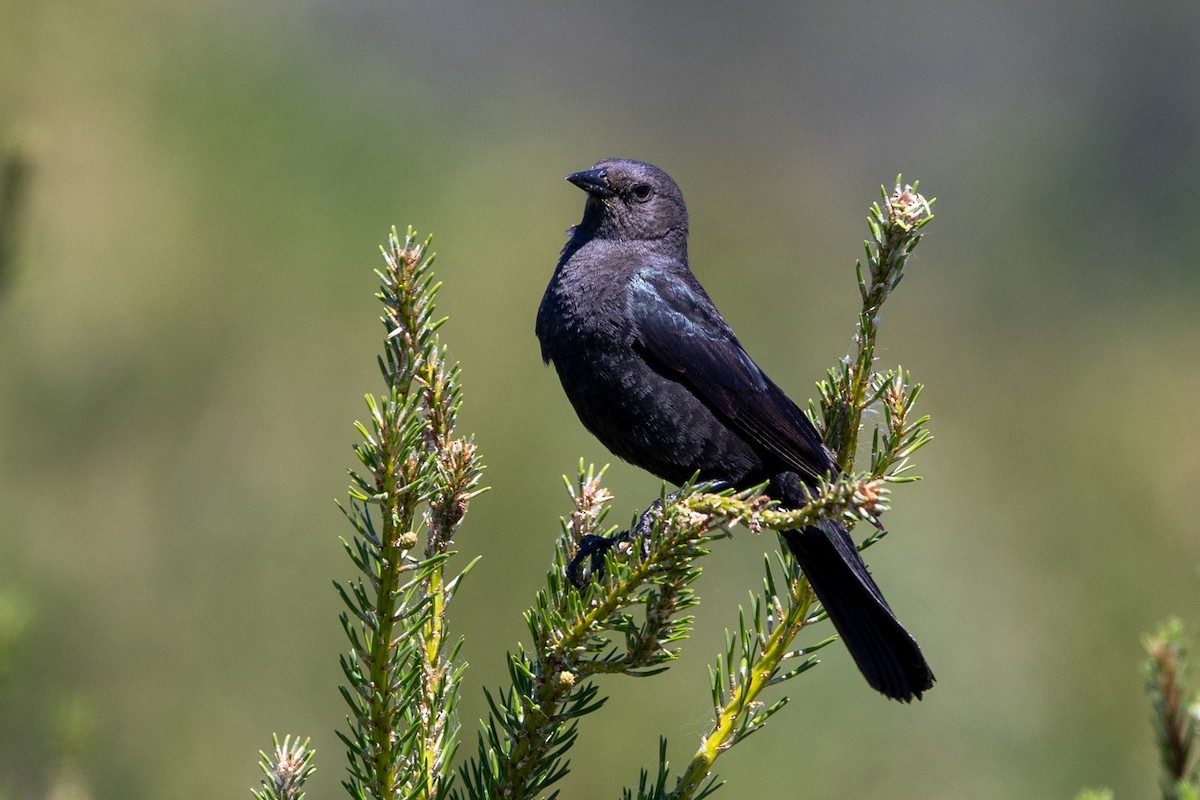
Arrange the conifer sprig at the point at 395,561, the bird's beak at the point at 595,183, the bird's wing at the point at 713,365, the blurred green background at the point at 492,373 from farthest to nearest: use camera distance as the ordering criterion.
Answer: the blurred green background at the point at 492,373 → the bird's beak at the point at 595,183 → the bird's wing at the point at 713,365 → the conifer sprig at the point at 395,561

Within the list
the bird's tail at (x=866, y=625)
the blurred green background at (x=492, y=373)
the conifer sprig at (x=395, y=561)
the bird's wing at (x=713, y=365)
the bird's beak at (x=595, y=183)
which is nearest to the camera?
the conifer sprig at (x=395, y=561)

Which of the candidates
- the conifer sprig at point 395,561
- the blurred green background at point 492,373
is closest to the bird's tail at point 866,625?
the conifer sprig at point 395,561

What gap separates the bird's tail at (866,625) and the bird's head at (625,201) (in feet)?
4.69

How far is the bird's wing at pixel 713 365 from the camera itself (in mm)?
2850

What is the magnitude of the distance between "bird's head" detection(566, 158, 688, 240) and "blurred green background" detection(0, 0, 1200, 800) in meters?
1.40

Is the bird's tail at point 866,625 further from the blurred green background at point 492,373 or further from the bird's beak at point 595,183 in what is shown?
the bird's beak at point 595,183

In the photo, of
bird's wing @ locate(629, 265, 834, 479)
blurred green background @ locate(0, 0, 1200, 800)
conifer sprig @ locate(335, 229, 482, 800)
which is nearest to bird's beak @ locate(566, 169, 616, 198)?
bird's wing @ locate(629, 265, 834, 479)

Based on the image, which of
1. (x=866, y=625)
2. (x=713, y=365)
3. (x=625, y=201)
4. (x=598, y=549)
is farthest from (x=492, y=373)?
(x=866, y=625)

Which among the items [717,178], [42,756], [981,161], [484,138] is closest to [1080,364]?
[981,161]

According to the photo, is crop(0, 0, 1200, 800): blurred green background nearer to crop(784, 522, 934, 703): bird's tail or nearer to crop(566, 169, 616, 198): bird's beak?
crop(784, 522, 934, 703): bird's tail

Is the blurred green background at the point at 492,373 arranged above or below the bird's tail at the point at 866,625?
above

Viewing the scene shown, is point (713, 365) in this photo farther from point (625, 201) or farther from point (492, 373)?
point (492, 373)

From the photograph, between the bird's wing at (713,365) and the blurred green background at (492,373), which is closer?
the bird's wing at (713,365)

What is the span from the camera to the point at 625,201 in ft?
12.0
